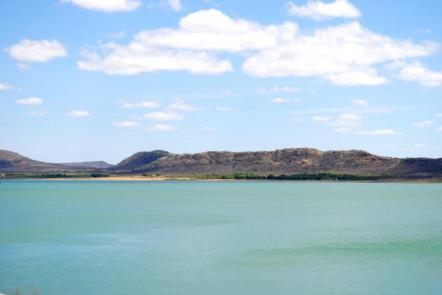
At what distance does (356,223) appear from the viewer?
2290 inches

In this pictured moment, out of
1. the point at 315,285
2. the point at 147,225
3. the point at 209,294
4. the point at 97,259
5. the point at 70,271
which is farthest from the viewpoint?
the point at 147,225

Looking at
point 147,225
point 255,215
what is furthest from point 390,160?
point 147,225

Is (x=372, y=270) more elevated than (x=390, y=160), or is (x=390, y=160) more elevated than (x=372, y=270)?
(x=390, y=160)

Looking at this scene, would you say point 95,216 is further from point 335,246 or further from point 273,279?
point 273,279

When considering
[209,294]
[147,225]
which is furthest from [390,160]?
[209,294]

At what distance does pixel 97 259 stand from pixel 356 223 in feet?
97.2

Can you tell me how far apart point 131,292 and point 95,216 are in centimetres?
4015

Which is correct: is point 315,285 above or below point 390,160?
below

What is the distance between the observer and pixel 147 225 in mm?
56125

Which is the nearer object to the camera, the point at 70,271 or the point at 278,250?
the point at 70,271

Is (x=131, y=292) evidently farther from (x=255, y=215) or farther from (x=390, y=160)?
(x=390, y=160)

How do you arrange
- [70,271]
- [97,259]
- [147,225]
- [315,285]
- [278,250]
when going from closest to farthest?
[315,285] < [70,271] < [97,259] < [278,250] < [147,225]

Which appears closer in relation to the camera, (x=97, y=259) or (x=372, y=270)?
(x=372, y=270)

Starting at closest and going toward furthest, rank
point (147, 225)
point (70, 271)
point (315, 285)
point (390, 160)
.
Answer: point (315, 285)
point (70, 271)
point (147, 225)
point (390, 160)
